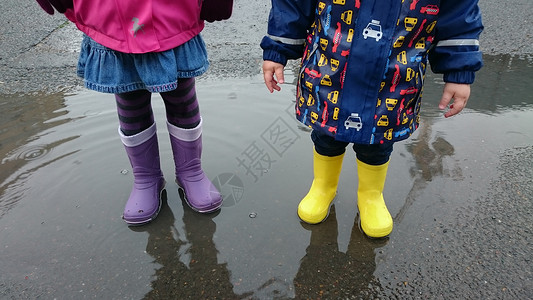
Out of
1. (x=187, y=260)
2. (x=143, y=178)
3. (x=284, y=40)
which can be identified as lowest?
(x=187, y=260)

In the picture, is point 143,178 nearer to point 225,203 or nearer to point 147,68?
point 225,203

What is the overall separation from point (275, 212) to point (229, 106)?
1.14m

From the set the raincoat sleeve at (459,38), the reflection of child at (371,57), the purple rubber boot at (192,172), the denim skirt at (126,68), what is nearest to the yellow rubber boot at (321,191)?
the reflection of child at (371,57)

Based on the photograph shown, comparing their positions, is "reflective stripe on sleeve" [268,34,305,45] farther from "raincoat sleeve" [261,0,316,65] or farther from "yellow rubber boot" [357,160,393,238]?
"yellow rubber boot" [357,160,393,238]

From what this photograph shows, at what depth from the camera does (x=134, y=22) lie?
1.48 m

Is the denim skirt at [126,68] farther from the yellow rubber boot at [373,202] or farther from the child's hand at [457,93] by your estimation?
the child's hand at [457,93]

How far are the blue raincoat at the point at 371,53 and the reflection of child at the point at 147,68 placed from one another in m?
0.32

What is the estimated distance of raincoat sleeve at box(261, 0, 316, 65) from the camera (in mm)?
1560

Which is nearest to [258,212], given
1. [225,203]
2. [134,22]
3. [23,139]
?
[225,203]

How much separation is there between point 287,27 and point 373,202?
84cm

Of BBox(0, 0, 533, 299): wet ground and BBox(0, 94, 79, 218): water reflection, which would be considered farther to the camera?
BBox(0, 94, 79, 218): water reflection

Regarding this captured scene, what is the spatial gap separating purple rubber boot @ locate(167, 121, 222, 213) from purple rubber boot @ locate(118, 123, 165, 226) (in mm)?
102

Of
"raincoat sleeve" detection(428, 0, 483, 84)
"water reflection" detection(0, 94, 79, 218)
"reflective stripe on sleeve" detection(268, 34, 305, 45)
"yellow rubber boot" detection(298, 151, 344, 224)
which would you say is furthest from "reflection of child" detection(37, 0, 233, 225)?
"raincoat sleeve" detection(428, 0, 483, 84)

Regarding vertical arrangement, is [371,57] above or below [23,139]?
above
